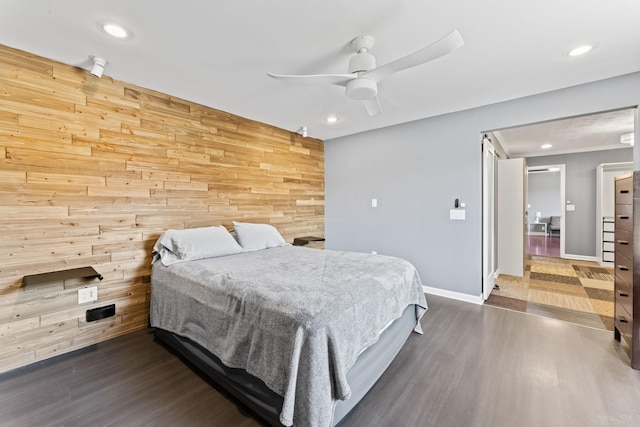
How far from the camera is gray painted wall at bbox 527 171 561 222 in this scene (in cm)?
950

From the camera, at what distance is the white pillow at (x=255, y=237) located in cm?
313

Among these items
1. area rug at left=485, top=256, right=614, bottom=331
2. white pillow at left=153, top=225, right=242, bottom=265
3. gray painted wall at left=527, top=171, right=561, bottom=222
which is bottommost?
area rug at left=485, top=256, right=614, bottom=331

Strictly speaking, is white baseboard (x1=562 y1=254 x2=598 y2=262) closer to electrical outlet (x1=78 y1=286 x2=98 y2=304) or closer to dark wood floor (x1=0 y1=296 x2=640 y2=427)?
dark wood floor (x1=0 y1=296 x2=640 y2=427)

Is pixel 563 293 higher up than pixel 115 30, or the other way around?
pixel 115 30

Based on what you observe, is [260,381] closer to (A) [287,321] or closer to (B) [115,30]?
(A) [287,321]

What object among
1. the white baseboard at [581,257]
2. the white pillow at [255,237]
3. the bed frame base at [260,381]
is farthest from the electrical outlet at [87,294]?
the white baseboard at [581,257]

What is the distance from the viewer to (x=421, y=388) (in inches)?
73.0

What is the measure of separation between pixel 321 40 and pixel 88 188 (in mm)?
2351

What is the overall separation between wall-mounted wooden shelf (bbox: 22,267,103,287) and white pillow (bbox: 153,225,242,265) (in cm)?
52

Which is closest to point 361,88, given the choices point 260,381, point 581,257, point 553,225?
point 260,381

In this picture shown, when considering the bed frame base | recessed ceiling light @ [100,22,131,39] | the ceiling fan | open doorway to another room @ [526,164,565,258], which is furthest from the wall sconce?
open doorway to another room @ [526,164,565,258]

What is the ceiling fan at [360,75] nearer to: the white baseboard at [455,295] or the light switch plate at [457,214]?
the light switch plate at [457,214]

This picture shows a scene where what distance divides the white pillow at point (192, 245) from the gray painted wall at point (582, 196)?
7.07 metres

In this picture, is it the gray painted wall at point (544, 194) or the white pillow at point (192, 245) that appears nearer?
the white pillow at point (192, 245)
